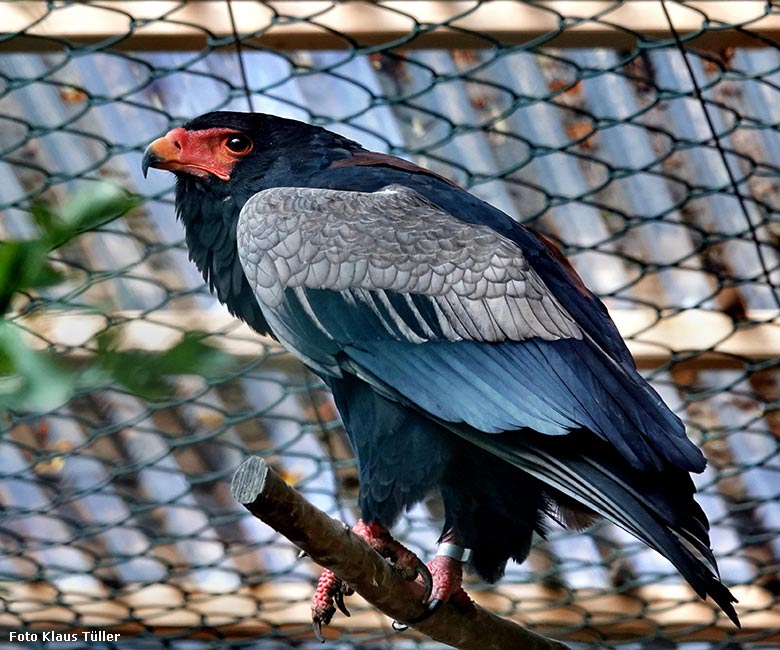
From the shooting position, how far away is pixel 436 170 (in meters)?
3.33

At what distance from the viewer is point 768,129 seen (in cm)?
318

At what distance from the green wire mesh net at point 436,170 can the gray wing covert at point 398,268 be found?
0.53 meters

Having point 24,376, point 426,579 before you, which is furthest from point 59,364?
point 426,579

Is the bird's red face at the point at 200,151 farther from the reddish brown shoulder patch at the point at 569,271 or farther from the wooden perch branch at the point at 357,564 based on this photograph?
the wooden perch branch at the point at 357,564

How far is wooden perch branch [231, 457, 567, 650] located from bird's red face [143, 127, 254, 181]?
792 millimetres

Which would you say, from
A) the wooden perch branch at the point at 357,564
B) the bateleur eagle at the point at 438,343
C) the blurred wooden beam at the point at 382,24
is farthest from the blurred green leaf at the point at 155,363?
the blurred wooden beam at the point at 382,24

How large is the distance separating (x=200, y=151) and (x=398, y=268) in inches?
18.4

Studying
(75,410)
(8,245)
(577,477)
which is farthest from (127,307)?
(75,410)

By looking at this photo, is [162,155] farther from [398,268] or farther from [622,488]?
[622,488]

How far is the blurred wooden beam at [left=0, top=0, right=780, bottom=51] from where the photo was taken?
2.87m

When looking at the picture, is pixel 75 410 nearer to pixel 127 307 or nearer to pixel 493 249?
pixel 493 249

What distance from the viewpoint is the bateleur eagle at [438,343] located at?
181 cm

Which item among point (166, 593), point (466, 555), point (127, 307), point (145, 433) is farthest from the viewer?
point (166, 593)

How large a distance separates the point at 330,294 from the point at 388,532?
410 millimetres
